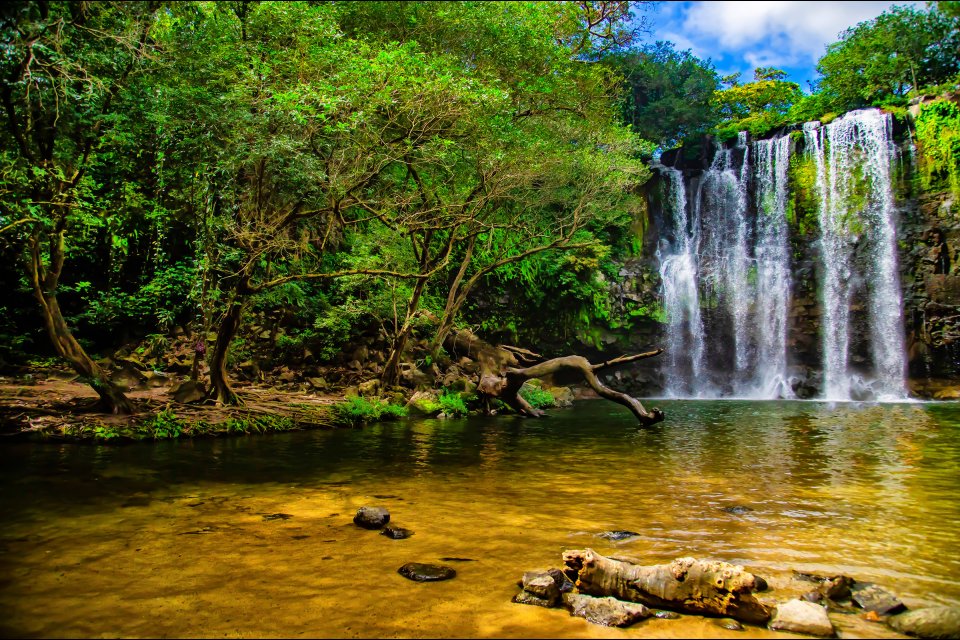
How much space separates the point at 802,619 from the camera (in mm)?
2879

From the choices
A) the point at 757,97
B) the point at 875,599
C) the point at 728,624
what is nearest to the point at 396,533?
the point at 728,624

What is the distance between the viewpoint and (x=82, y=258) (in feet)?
58.2

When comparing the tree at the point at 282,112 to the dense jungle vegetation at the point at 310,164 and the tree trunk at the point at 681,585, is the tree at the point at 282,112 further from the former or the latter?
the tree trunk at the point at 681,585

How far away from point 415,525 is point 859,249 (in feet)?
80.4

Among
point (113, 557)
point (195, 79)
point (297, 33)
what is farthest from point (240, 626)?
point (297, 33)

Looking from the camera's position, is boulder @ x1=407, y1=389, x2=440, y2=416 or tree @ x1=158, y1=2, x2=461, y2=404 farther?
boulder @ x1=407, y1=389, x2=440, y2=416

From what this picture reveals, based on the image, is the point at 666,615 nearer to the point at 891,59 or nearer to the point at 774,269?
the point at 774,269

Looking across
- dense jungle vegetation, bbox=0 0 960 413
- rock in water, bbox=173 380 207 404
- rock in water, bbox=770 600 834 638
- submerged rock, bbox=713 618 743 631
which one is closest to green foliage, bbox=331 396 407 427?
dense jungle vegetation, bbox=0 0 960 413

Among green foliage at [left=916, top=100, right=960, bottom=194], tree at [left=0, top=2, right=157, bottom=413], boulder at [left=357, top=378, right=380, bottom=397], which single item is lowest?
boulder at [left=357, top=378, right=380, bottom=397]

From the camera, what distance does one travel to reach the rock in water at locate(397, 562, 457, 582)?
11.8ft

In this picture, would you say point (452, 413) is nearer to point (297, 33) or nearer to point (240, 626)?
point (297, 33)

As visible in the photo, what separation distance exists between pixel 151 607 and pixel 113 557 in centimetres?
115

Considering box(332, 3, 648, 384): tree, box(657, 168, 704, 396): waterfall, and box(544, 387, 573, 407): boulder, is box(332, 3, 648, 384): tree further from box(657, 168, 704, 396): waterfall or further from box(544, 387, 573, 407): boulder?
box(657, 168, 704, 396): waterfall

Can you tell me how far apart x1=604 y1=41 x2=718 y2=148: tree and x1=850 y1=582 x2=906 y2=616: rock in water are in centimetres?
3404
